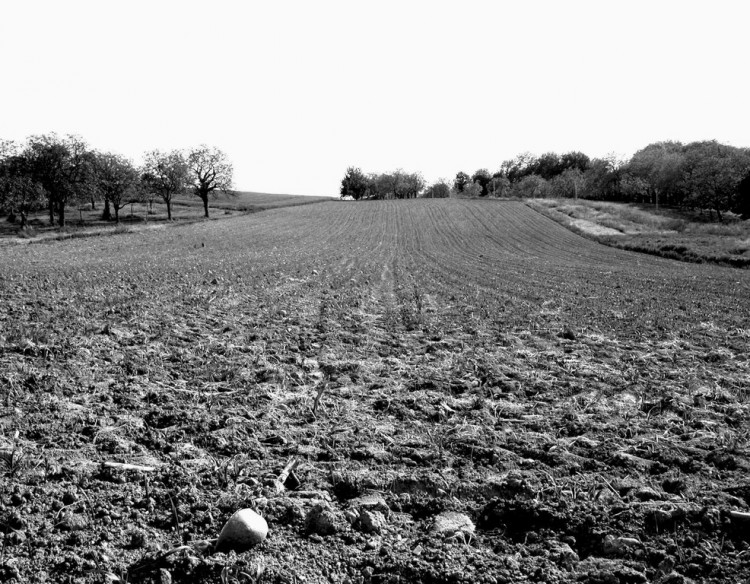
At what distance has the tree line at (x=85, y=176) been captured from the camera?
57.2 meters

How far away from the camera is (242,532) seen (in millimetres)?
2787

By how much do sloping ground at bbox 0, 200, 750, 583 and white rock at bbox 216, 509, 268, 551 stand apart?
8 cm

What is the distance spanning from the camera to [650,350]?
26.3ft

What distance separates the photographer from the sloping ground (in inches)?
109

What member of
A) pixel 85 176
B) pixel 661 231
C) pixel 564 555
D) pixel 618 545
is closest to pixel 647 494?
pixel 618 545

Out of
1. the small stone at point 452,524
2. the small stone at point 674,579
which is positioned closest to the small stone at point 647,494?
the small stone at point 674,579

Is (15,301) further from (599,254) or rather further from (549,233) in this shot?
(549,233)

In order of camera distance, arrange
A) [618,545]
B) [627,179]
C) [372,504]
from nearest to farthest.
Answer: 1. [618,545]
2. [372,504]
3. [627,179]

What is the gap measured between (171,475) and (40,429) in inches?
55.6

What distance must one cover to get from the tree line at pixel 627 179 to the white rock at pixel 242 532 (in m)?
83.6

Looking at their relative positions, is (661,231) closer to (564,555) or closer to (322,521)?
(564,555)

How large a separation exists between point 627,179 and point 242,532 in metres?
120

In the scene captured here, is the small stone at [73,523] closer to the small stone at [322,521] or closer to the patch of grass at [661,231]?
the small stone at [322,521]

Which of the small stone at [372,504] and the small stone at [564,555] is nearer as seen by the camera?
the small stone at [564,555]
